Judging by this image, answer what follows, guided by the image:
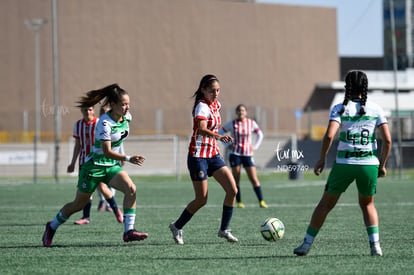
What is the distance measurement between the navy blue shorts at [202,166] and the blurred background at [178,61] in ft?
122

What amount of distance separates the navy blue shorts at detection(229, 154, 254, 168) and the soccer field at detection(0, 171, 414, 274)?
0.91 meters

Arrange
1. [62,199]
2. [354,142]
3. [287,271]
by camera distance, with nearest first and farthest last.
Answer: [287,271]
[354,142]
[62,199]

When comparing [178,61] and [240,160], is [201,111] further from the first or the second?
[178,61]

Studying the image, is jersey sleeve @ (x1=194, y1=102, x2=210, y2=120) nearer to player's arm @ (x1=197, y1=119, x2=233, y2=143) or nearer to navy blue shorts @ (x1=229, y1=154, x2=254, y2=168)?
player's arm @ (x1=197, y1=119, x2=233, y2=143)

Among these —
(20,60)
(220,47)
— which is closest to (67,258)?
(20,60)

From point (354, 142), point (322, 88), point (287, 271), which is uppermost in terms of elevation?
point (322, 88)

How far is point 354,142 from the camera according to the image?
8906 millimetres

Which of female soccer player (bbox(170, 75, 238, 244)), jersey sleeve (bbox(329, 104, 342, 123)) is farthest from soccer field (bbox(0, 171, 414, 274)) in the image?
jersey sleeve (bbox(329, 104, 342, 123))

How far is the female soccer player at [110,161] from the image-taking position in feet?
33.9

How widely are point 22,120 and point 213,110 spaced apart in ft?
135

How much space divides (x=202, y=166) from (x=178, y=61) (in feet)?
157

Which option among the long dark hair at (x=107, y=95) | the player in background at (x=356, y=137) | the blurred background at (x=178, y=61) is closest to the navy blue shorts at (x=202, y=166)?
the long dark hair at (x=107, y=95)

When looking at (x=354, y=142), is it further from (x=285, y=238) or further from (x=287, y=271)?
(x=285, y=238)

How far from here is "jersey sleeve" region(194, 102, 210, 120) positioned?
10.7 metres
